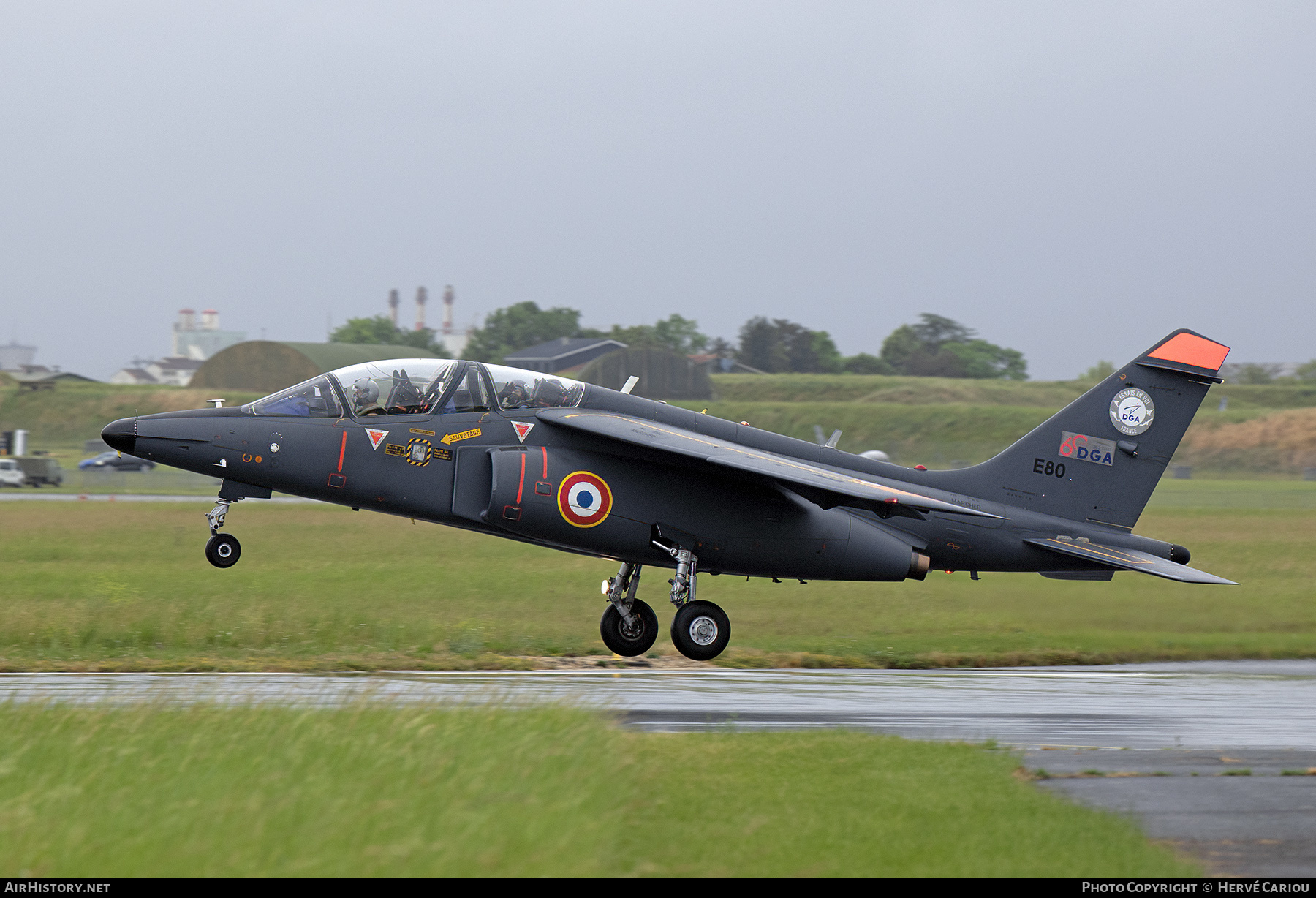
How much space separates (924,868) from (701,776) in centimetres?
219

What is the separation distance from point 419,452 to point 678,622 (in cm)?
370

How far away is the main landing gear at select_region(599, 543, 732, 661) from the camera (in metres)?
14.6

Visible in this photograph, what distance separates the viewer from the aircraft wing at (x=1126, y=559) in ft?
47.1

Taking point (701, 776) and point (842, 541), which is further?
point (842, 541)

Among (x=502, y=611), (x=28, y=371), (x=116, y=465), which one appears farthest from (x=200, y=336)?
(x=502, y=611)

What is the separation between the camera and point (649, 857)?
6.59m

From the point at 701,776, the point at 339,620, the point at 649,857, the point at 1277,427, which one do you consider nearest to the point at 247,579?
the point at 339,620

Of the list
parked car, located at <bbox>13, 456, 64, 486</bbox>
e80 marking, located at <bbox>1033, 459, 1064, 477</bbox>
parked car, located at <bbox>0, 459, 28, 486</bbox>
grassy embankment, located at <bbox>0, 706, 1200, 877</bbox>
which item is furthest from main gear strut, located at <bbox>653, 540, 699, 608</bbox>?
parked car, located at <bbox>13, 456, 64, 486</bbox>

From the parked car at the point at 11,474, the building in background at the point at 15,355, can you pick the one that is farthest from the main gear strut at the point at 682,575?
the building in background at the point at 15,355

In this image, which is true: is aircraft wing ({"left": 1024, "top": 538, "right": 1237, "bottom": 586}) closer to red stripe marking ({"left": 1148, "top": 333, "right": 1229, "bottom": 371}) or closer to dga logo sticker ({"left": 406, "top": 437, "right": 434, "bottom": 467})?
red stripe marking ({"left": 1148, "top": 333, "right": 1229, "bottom": 371})

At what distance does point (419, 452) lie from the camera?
1414 centimetres

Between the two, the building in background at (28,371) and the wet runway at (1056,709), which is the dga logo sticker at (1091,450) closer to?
the wet runway at (1056,709)

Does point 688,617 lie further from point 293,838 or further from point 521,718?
point 293,838

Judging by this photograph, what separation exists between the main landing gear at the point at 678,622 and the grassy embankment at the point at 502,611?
0.85 meters
